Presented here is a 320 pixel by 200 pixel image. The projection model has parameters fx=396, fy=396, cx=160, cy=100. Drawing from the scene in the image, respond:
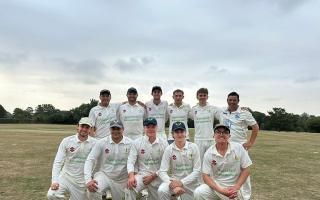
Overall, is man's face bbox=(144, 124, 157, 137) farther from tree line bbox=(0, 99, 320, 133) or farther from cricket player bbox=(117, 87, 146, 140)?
tree line bbox=(0, 99, 320, 133)

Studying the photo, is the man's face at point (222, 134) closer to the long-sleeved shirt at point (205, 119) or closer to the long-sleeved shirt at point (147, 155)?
the long-sleeved shirt at point (147, 155)

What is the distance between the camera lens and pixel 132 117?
916 centimetres

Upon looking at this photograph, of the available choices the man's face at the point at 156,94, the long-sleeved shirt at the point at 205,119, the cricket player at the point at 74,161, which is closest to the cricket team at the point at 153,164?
the cricket player at the point at 74,161

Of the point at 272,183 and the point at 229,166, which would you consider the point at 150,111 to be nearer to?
Answer: the point at 229,166

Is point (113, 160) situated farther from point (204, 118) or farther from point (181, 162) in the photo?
point (204, 118)

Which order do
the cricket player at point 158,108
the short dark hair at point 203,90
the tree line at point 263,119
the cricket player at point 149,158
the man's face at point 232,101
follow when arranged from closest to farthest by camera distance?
the cricket player at point 149,158, the man's face at point 232,101, the short dark hair at point 203,90, the cricket player at point 158,108, the tree line at point 263,119

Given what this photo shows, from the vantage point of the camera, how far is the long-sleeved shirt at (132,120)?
9.16 metres

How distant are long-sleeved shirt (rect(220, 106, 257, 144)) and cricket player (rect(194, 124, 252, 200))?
5.43 ft

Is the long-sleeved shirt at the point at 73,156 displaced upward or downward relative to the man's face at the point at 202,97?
downward

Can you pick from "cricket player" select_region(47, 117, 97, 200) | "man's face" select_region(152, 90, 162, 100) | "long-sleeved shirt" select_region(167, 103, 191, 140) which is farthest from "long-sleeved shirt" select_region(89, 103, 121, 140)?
"cricket player" select_region(47, 117, 97, 200)

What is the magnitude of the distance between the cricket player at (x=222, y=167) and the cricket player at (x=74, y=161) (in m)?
2.18

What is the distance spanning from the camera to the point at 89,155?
7285 millimetres

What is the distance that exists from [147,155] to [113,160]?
651 mm

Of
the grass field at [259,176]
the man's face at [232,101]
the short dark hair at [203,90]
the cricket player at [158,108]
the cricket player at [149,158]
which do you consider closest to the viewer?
the cricket player at [149,158]
